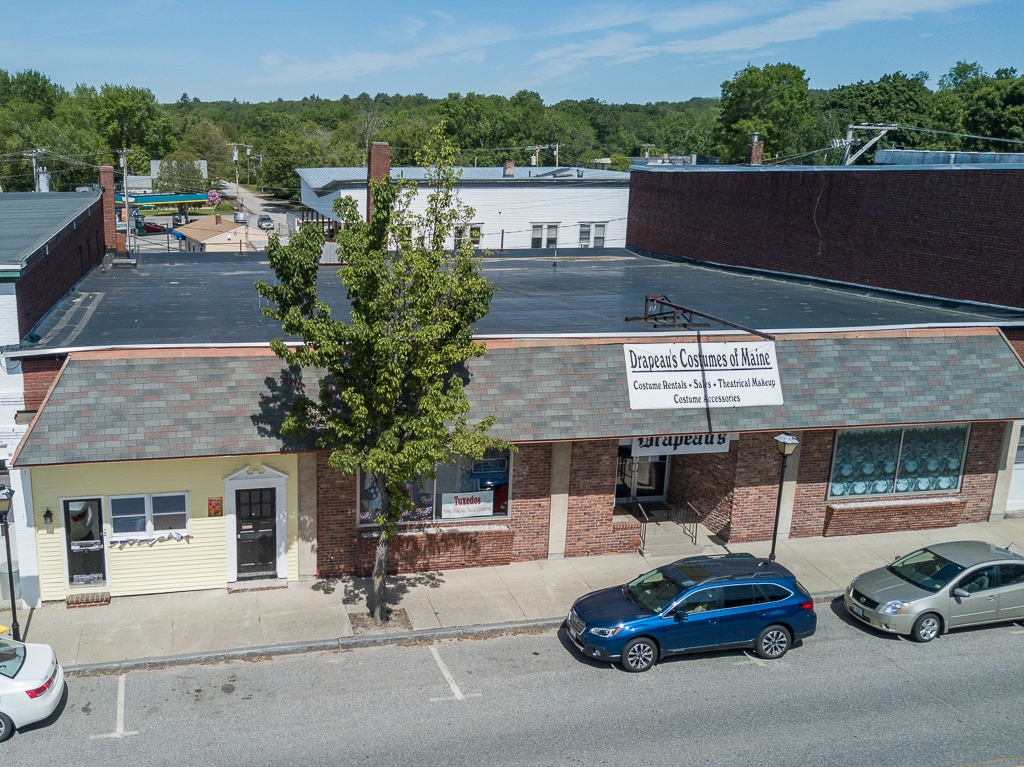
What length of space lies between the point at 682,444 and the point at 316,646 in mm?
8778

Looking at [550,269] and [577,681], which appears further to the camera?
[550,269]

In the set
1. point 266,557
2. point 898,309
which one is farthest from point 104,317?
point 898,309

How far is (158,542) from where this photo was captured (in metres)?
16.7

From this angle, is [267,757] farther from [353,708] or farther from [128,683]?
[128,683]

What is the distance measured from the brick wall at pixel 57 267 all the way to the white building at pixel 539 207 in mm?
20094

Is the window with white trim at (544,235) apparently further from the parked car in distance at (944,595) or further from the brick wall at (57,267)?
the parked car in distance at (944,595)

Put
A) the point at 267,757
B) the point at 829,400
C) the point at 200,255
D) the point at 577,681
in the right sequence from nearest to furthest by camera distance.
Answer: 1. the point at 267,757
2. the point at 577,681
3. the point at 829,400
4. the point at 200,255

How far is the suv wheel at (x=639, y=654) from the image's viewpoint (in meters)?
14.7

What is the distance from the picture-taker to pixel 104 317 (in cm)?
1995

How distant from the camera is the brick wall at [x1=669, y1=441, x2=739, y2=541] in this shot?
66.3 ft

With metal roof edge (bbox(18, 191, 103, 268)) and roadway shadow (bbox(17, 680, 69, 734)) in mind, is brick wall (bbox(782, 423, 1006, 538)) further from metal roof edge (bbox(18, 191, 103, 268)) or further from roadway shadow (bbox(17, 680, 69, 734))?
metal roof edge (bbox(18, 191, 103, 268))

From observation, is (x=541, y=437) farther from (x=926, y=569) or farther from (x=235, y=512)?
(x=926, y=569)

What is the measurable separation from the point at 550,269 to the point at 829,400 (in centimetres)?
1485

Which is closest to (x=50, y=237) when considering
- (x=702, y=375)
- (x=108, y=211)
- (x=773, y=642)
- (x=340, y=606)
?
(x=340, y=606)
